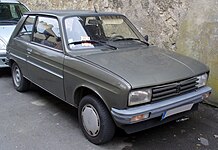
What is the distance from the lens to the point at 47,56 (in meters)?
3.96

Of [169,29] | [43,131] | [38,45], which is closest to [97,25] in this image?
[38,45]

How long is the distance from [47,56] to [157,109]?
6.27 ft

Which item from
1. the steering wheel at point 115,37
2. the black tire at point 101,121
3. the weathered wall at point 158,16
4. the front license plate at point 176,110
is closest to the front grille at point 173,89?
the front license plate at point 176,110

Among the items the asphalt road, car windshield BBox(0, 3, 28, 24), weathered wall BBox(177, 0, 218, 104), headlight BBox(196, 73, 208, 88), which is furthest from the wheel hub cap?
car windshield BBox(0, 3, 28, 24)

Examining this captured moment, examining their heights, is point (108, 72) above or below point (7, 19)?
below

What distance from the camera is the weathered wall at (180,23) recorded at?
459 centimetres

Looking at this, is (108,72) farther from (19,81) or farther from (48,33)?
(19,81)

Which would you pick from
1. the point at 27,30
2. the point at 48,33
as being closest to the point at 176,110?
the point at 48,33

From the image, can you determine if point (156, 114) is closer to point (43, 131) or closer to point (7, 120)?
point (43, 131)

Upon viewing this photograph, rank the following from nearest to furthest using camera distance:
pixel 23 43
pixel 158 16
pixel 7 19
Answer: pixel 23 43
pixel 158 16
pixel 7 19

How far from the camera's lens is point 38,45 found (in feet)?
14.0

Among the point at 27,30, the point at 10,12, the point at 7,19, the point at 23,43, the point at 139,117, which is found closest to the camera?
the point at 139,117

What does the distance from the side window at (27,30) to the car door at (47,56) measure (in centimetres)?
21

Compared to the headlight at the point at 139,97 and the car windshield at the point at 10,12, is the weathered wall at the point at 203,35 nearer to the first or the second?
the headlight at the point at 139,97
